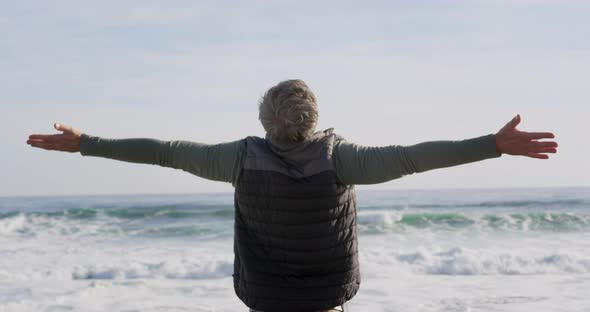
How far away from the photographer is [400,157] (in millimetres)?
2287

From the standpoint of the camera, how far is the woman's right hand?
Answer: 2617mm

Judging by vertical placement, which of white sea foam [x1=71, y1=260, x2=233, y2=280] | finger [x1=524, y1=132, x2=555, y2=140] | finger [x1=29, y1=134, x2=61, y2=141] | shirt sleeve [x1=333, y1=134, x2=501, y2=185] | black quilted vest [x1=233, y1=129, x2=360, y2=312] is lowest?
white sea foam [x1=71, y1=260, x2=233, y2=280]

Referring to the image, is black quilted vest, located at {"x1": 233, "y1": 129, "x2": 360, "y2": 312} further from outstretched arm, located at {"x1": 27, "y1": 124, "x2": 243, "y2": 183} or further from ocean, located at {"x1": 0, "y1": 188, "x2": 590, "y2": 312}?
ocean, located at {"x1": 0, "y1": 188, "x2": 590, "y2": 312}

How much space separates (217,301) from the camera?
7.88 metres

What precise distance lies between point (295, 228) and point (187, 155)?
0.47m

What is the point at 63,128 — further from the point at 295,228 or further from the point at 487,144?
the point at 487,144

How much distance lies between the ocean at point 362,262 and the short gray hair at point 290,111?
5180 millimetres

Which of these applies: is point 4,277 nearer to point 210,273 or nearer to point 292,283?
point 210,273

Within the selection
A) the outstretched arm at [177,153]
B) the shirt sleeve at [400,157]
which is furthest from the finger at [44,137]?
the shirt sleeve at [400,157]

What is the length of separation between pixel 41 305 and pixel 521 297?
17.8ft

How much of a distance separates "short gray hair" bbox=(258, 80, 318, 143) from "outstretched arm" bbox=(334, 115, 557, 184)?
0.59ft

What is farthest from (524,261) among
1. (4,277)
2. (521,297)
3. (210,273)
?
(4,277)

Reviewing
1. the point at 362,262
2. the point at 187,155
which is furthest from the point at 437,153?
the point at 362,262

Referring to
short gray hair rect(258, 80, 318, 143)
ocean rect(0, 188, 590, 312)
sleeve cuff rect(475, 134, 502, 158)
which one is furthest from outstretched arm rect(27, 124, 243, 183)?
ocean rect(0, 188, 590, 312)
